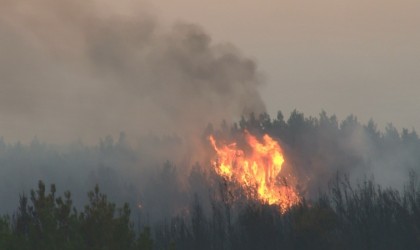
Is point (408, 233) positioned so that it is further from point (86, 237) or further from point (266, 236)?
point (86, 237)

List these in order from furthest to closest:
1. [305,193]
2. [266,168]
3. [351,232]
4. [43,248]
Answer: [305,193]
[266,168]
[351,232]
[43,248]

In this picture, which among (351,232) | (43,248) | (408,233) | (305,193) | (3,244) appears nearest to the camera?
(3,244)

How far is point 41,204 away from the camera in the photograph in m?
37.9

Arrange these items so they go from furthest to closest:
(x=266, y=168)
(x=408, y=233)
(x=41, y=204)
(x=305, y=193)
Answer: (x=305, y=193) → (x=266, y=168) → (x=408, y=233) → (x=41, y=204)

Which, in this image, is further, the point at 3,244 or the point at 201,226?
the point at 201,226

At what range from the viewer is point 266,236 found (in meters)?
85.1

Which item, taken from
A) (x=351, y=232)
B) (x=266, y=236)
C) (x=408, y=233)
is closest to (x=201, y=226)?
(x=266, y=236)

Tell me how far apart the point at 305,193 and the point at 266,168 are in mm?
15787

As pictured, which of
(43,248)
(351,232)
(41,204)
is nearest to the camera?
(43,248)

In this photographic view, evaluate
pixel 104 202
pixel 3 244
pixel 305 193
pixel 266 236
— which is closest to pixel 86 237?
pixel 104 202

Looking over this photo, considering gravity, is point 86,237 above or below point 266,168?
below

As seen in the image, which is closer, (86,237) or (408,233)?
(86,237)

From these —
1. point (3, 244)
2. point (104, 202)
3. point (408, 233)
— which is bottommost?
point (3, 244)

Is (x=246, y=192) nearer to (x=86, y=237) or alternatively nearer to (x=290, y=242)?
(x=290, y=242)
